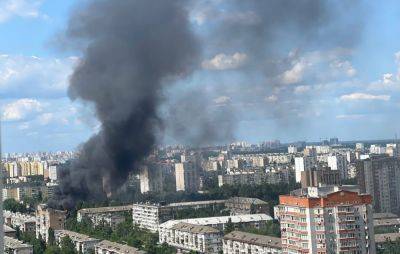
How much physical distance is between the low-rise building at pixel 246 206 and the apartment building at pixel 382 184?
180cm

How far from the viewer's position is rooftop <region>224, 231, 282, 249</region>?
24.3ft

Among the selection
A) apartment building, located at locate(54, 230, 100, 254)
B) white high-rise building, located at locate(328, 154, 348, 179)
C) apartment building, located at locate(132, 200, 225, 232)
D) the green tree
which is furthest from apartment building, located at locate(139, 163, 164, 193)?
the green tree

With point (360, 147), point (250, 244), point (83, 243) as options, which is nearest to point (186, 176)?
point (83, 243)

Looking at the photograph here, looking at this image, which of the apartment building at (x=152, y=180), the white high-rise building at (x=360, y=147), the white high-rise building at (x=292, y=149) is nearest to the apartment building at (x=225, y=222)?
the apartment building at (x=152, y=180)

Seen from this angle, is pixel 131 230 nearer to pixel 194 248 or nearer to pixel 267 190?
pixel 194 248

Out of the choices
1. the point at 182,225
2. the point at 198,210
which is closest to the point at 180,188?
the point at 198,210

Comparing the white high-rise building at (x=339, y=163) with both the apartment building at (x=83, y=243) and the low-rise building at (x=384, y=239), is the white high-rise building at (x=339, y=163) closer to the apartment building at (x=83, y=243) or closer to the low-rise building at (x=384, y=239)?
the low-rise building at (x=384, y=239)

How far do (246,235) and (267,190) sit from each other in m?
6.21

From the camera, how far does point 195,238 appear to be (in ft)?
30.1

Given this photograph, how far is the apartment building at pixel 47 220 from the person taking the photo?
432 inches

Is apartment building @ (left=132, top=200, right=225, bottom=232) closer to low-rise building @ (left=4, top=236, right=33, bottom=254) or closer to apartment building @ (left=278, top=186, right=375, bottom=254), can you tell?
low-rise building @ (left=4, top=236, right=33, bottom=254)

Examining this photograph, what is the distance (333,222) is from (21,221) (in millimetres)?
7928

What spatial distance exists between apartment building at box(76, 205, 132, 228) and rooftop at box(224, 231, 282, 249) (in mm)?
3557

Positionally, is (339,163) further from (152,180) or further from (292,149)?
(292,149)
